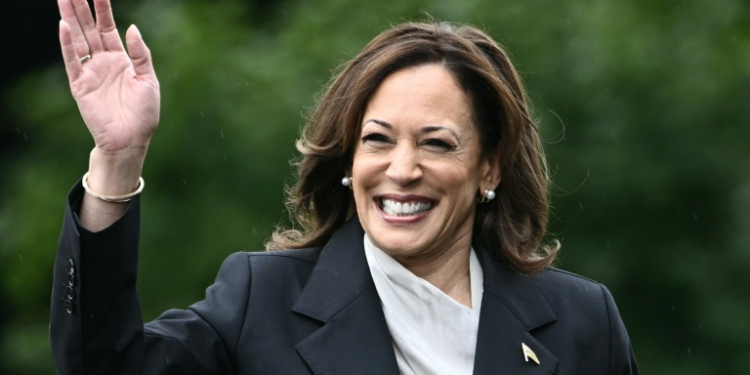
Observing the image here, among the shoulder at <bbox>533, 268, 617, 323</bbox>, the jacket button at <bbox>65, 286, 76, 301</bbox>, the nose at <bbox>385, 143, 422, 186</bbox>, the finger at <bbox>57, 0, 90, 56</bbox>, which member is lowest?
the shoulder at <bbox>533, 268, 617, 323</bbox>

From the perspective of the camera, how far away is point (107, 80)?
370 cm

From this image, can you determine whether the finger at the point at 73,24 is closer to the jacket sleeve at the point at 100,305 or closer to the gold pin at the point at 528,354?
the jacket sleeve at the point at 100,305

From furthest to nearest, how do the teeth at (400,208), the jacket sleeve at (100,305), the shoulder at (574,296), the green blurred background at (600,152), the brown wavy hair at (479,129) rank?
1. the green blurred background at (600,152)
2. the shoulder at (574,296)
3. the brown wavy hair at (479,129)
4. the teeth at (400,208)
5. the jacket sleeve at (100,305)

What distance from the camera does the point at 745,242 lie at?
271 inches

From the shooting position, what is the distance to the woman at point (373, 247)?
362 cm

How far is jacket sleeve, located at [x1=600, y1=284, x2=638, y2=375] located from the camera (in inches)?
170

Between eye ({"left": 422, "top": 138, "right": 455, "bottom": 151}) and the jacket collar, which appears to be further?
eye ({"left": 422, "top": 138, "right": 455, "bottom": 151})

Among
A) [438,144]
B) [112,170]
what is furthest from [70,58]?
[438,144]

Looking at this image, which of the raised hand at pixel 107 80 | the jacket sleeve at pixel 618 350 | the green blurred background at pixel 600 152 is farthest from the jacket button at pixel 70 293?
the green blurred background at pixel 600 152

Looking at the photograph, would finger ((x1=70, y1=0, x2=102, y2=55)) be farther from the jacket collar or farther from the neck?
the neck

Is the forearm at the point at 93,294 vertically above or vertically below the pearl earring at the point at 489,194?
above

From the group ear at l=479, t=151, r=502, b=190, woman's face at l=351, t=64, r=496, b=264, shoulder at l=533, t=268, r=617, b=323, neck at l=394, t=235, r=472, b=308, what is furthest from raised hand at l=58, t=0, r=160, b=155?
shoulder at l=533, t=268, r=617, b=323

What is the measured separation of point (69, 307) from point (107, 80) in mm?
516

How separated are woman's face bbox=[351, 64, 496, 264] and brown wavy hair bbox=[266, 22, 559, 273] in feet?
0.15
